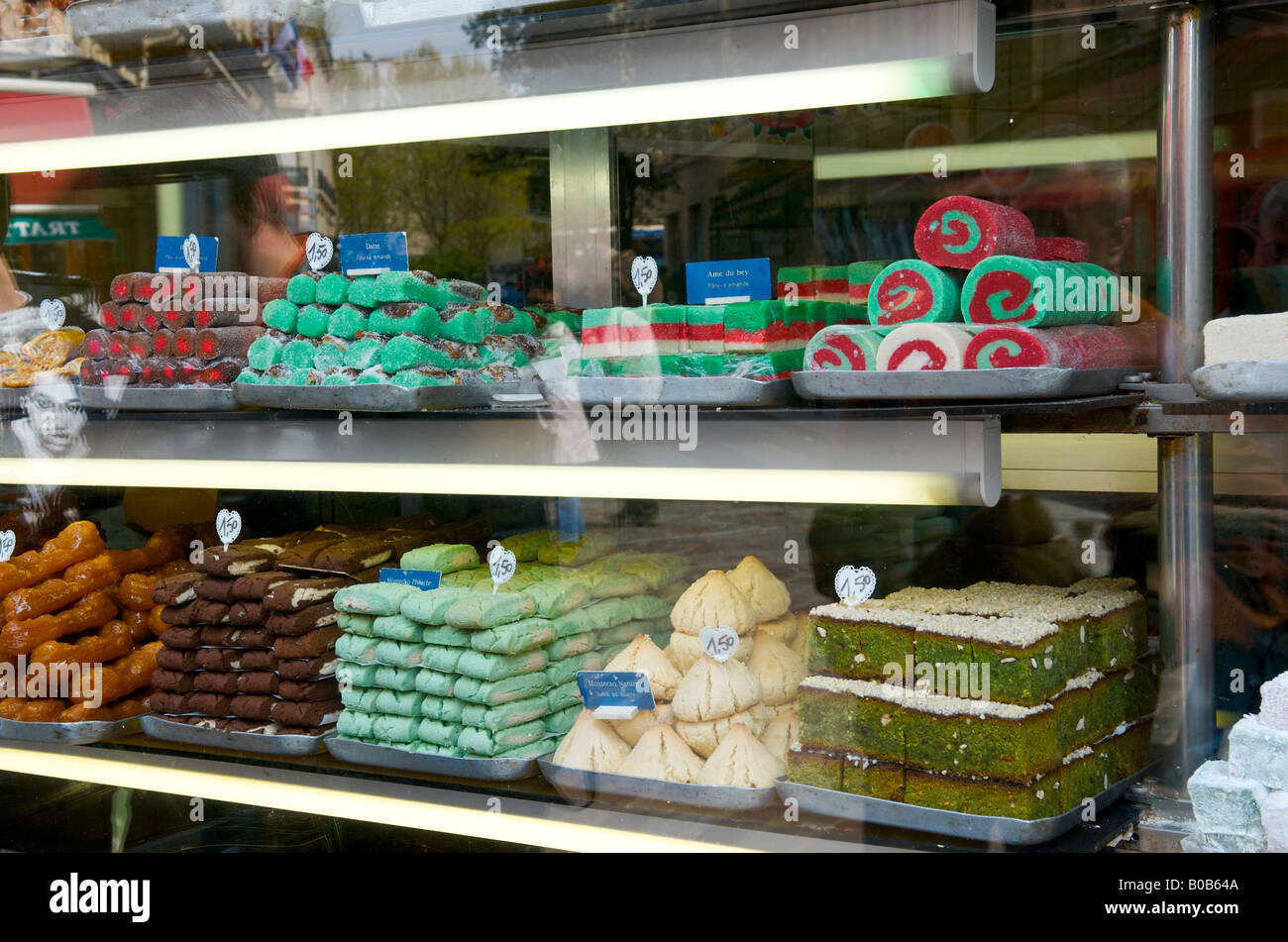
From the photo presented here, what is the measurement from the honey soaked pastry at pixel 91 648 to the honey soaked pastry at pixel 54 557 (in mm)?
170

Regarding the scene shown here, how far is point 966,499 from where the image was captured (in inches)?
56.7

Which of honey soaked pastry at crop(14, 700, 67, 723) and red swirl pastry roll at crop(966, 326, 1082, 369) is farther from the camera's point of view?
honey soaked pastry at crop(14, 700, 67, 723)

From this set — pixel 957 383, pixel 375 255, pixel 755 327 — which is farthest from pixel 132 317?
pixel 957 383

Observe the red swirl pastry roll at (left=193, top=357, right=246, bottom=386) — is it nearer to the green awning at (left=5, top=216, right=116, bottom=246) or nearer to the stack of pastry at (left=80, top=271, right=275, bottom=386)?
the stack of pastry at (left=80, top=271, right=275, bottom=386)

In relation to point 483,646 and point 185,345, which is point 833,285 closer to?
point 483,646

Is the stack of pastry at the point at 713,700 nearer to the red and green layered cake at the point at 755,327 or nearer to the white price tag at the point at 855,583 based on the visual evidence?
the white price tag at the point at 855,583

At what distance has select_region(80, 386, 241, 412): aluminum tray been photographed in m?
1.96

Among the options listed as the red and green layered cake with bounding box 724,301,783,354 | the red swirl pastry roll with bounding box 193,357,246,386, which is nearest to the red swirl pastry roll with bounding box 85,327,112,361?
the red swirl pastry roll with bounding box 193,357,246,386

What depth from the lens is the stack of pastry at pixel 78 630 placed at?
86.6 inches

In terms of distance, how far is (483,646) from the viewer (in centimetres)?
187

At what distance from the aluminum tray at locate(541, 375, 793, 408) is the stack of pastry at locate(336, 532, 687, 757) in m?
0.41

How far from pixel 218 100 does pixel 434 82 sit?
Answer: 42 centimetres

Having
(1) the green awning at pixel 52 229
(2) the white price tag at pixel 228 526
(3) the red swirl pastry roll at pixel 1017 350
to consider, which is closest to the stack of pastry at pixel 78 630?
(2) the white price tag at pixel 228 526
